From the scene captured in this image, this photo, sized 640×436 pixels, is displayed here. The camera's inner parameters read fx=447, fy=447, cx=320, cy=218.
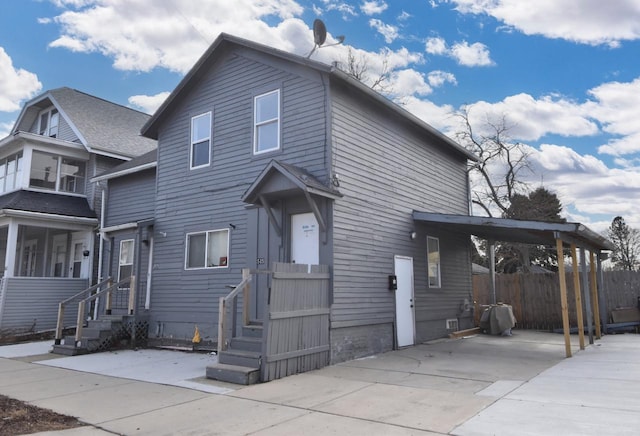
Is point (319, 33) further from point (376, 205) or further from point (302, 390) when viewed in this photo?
point (302, 390)

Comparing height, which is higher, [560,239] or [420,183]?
[420,183]

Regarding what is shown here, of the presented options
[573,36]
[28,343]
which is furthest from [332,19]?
[28,343]

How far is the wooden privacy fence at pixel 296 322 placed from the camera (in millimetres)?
7023

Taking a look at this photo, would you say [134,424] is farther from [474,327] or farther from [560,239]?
[474,327]

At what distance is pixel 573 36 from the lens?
14648 mm

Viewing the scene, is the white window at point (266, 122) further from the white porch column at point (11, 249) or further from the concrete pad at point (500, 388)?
the white porch column at point (11, 249)

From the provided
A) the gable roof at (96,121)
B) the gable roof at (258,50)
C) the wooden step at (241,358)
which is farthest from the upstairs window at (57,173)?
the wooden step at (241,358)

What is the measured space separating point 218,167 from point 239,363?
5.37 metres

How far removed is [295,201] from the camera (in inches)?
365

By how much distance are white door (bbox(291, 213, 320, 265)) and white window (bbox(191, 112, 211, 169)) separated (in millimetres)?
3457

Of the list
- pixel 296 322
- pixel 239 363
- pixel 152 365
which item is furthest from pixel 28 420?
pixel 296 322

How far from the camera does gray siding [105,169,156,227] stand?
13.8 meters

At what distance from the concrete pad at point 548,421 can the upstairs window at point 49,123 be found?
18.6 metres

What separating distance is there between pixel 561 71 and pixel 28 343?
755 inches
